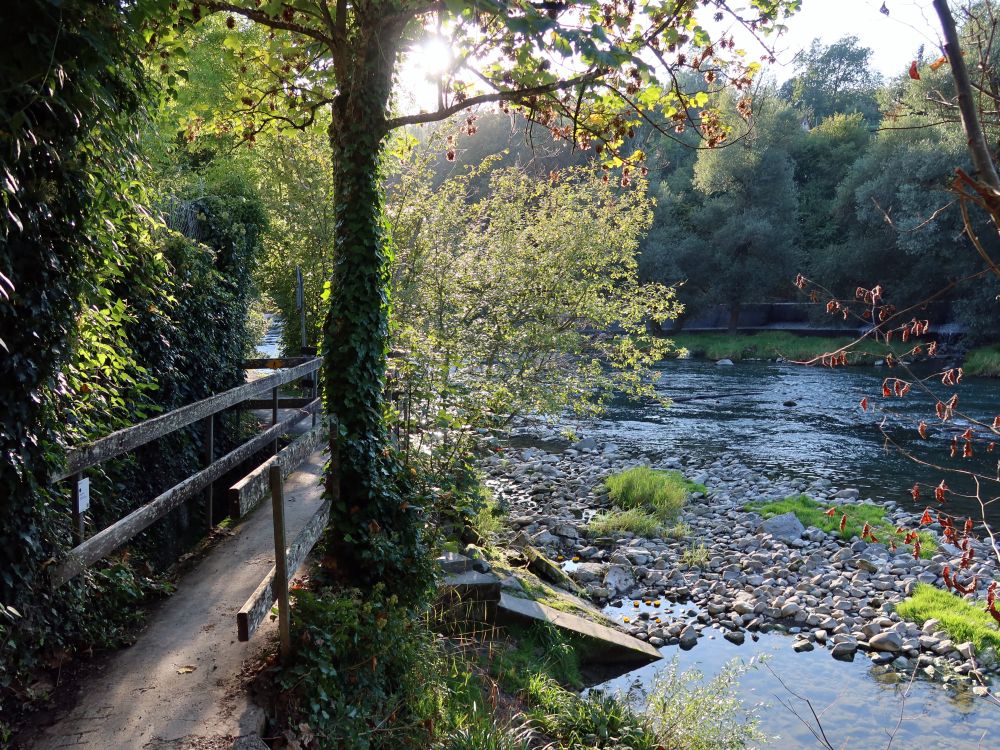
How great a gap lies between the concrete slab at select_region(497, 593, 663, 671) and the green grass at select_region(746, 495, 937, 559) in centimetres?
494

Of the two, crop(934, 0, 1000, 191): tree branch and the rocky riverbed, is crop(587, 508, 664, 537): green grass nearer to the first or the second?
the rocky riverbed

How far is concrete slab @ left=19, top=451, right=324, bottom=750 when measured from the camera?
3574 mm

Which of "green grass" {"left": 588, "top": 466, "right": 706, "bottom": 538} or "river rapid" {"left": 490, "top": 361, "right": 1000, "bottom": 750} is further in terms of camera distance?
"green grass" {"left": 588, "top": 466, "right": 706, "bottom": 538}

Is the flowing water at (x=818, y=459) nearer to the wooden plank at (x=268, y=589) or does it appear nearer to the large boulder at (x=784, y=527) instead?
the large boulder at (x=784, y=527)

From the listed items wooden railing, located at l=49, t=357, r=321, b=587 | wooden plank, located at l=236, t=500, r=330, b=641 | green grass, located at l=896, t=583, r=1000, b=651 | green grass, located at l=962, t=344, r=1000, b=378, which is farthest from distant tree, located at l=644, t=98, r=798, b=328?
wooden plank, located at l=236, t=500, r=330, b=641

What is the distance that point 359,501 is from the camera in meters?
5.24

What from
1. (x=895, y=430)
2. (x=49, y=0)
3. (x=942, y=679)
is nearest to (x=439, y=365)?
(x=49, y=0)

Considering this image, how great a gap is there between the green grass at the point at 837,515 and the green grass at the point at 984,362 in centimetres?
1717

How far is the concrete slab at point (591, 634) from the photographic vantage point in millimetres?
6859

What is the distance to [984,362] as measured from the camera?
88.1ft

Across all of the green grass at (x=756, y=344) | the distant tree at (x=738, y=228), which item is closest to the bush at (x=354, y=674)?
the green grass at (x=756, y=344)

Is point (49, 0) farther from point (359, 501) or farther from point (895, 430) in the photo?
point (895, 430)

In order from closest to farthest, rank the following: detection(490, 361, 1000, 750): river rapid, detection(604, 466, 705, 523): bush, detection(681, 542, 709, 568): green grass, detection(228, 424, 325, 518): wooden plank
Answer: detection(228, 424, 325, 518): wooden plank
detection(490, 361, 1000, 750): river rapid
detection(681, 542, 709, 568): green grass
detection(604, 466, 705, 523): bush

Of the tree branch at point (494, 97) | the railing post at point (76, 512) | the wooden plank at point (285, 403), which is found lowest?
the wooden plank at point (285, 403)
